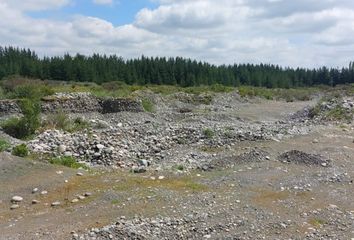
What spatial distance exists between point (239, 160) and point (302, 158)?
7.03 ft

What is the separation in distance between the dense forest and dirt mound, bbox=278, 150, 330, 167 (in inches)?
2746

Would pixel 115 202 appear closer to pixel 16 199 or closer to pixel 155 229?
pixel 155 229

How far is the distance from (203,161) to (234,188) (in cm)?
308

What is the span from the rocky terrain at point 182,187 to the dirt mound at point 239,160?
0.03m

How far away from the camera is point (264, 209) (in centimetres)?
1041

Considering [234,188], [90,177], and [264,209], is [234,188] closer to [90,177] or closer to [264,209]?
[264,209]

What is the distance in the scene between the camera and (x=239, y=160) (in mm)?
14805

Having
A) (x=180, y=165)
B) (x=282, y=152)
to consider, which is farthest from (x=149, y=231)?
(x=282, y=152)

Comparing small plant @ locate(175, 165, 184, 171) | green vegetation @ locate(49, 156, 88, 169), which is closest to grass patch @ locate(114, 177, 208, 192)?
small plant @ locate(175, 165, 184, 171)

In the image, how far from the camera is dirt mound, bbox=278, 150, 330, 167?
48.8 ft

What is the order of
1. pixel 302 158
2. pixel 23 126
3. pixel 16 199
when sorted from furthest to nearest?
pixel 23 126, pixel 302 158, pixel 16 199

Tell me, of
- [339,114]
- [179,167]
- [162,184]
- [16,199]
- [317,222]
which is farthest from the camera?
[339,114]

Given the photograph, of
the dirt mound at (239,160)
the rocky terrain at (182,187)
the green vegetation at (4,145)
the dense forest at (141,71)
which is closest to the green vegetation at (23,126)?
the rocky terrain at (182,187)

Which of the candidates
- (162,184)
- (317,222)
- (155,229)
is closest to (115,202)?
(155,229)
